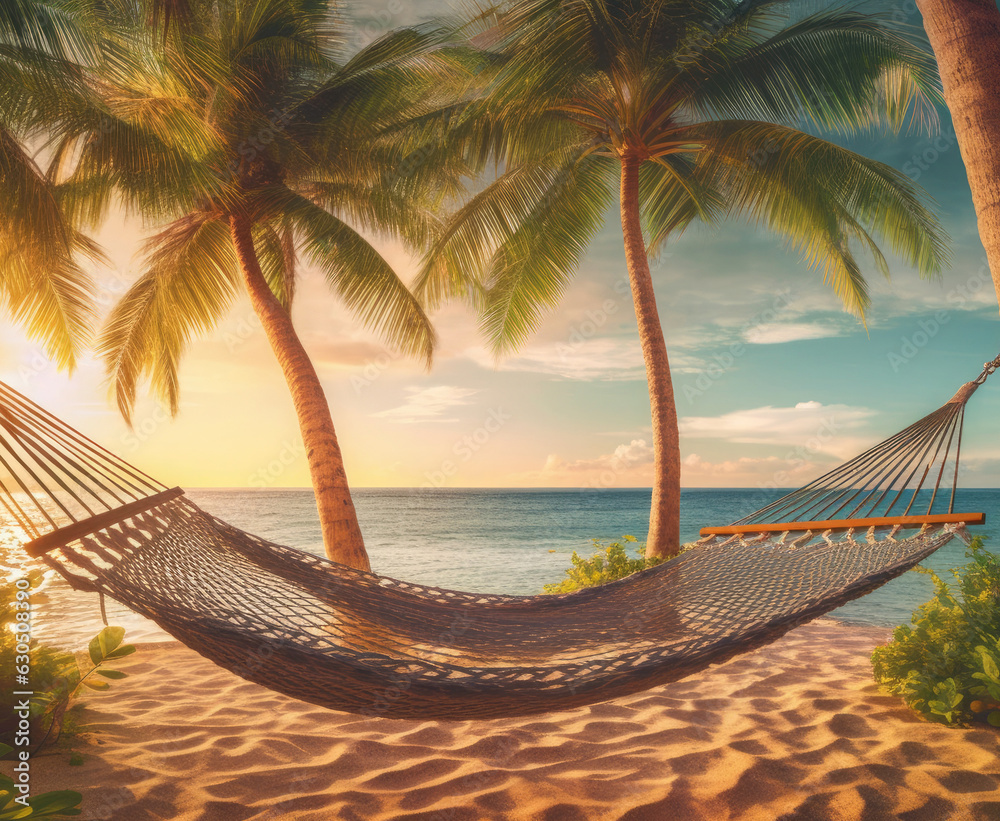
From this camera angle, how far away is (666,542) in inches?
158

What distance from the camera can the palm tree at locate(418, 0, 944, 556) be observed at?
3.56 metres

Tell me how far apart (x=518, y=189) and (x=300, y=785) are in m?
4.03

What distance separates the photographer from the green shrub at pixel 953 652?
2000 mm

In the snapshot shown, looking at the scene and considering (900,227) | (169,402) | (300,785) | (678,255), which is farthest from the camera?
(678,255)

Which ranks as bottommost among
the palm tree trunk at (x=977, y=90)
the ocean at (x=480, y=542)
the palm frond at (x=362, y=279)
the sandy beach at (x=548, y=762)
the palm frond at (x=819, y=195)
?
the ocean at (x=480, y=542)

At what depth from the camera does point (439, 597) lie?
6.50ft

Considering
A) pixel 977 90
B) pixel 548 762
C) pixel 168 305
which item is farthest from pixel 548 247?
pixel 548 762

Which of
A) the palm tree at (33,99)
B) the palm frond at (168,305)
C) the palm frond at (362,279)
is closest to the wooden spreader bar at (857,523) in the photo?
the palm frond at (362,279)

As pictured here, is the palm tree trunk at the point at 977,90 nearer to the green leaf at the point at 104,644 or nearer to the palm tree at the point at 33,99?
the green leaf at the point at 104,644

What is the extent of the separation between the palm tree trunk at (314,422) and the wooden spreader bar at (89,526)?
172cm

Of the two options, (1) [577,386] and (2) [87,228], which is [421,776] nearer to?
(2) [87,228]

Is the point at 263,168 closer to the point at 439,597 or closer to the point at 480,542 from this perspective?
the point at 439,597

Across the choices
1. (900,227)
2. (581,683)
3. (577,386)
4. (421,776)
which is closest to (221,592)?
(421,776)

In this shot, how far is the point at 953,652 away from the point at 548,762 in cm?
139
